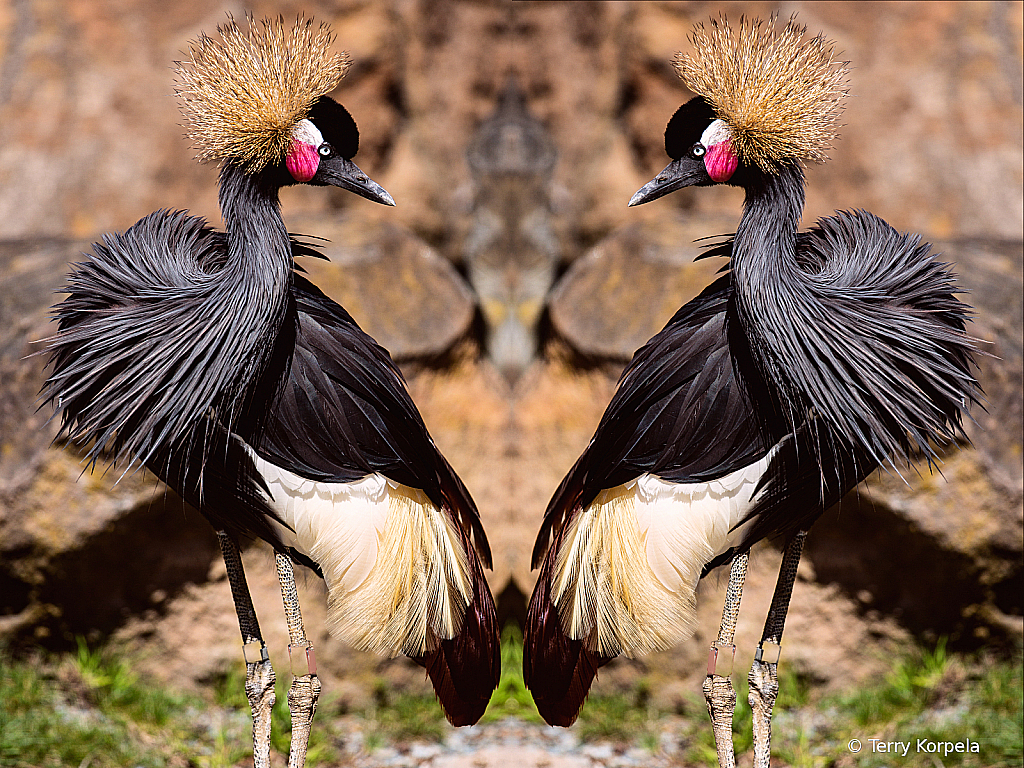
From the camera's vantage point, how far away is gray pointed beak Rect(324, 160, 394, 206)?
1.74m

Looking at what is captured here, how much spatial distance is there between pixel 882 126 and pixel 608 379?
2219 mm

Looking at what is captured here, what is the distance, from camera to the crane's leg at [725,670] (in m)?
1.96

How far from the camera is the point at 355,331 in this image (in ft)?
6.29

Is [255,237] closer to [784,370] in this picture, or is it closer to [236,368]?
[236,368]

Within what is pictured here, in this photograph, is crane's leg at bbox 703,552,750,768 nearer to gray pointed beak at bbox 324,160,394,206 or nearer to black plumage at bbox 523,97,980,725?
black plumage at bbox 523,97,980,725

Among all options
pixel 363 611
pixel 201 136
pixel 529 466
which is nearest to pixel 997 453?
pixel 529 466

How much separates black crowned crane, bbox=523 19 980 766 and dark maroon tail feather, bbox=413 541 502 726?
9 centimetres

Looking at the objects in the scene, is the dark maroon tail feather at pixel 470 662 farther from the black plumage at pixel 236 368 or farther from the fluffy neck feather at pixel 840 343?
the fluffy neck feather at pixel 840 343

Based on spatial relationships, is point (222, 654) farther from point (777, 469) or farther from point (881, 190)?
point (881, 190)

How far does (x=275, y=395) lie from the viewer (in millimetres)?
1771

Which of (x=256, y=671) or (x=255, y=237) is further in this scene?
(x=256, y=671)

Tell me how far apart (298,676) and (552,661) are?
0.57m

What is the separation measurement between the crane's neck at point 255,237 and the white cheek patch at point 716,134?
0.82 meters

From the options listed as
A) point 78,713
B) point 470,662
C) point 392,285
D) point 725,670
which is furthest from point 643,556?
point 78,713
